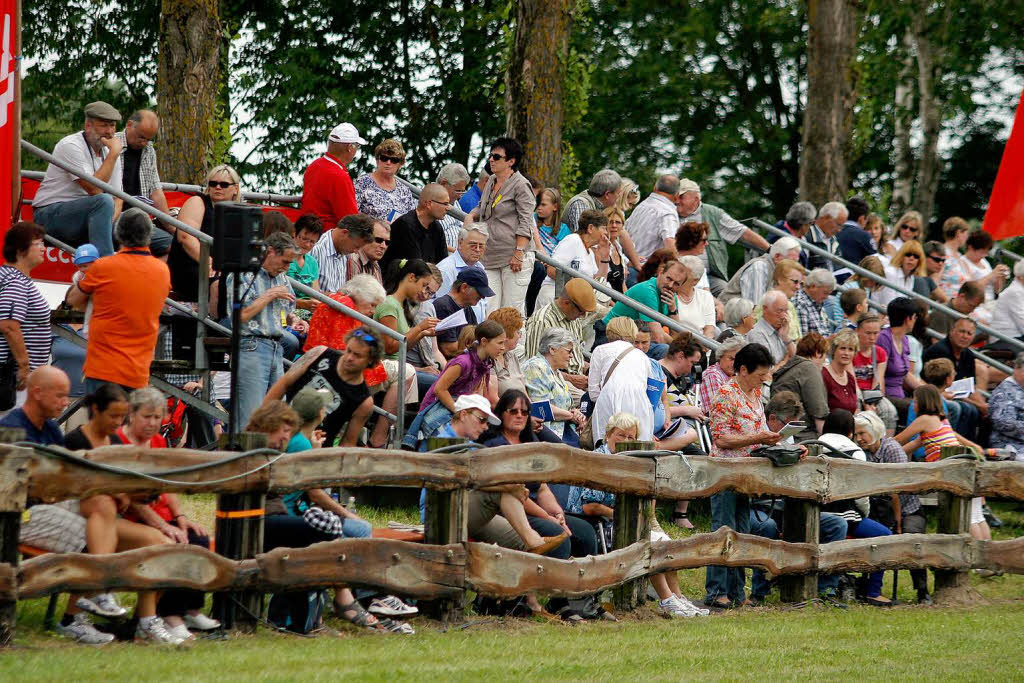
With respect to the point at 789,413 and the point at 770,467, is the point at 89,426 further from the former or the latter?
the point at 789,413

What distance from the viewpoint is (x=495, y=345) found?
1106 centimetres

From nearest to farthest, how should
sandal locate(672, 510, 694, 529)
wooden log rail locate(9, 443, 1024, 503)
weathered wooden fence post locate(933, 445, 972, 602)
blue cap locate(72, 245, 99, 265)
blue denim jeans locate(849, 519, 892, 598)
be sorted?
wooden log rail locate(9, 443, 1024, 503)
blue cap locate(72, 245, 99, 265)
blue denim jeans locate(849, 519, 892, 598)
weathered wooden fence post locate(933, 445, 972, 602)
sandal locate(672, 510, 694, 529)

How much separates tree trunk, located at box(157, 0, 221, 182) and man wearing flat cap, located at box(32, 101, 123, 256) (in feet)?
17.7

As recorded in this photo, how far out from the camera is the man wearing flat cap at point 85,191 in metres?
11.4

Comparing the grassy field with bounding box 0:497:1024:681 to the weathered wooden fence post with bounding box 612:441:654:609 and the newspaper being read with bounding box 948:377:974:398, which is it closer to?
the weathered wooden fence post with bounding box 612:441:654:609

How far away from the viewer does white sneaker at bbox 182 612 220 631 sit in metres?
8.21

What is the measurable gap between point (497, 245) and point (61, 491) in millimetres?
6767

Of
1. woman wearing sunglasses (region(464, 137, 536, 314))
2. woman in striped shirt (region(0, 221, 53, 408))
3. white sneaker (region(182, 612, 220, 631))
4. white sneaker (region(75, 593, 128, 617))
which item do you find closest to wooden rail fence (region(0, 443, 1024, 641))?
white sneaker (region(182, 612, 220, 631))

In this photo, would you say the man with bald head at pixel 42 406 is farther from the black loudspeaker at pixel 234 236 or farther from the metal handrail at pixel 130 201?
the metal handrail at pixel 130 201

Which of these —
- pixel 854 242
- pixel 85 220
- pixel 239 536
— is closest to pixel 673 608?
pixel 239 536

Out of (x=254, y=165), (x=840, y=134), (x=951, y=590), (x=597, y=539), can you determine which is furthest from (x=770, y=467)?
(x=254, y=165)

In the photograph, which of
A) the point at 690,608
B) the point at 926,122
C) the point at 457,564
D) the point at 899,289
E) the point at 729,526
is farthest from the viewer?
the point at 926,122

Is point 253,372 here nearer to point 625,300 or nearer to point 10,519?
point 10,519

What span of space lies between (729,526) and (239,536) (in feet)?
12.8
